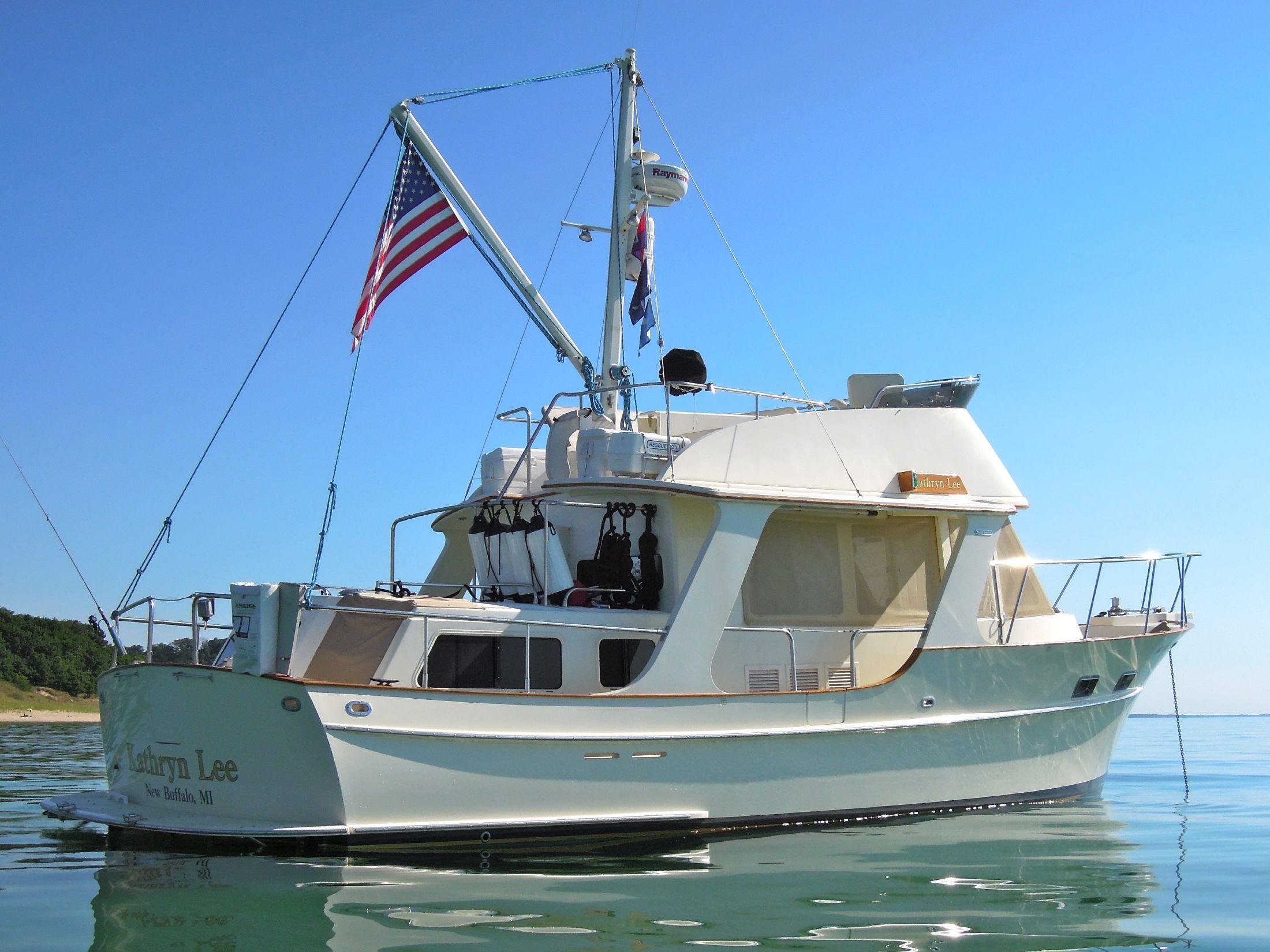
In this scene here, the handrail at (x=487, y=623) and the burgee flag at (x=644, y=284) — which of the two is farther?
the burgee flag at (x=644, y=284)

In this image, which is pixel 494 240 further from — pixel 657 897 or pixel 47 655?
pixel 47 655

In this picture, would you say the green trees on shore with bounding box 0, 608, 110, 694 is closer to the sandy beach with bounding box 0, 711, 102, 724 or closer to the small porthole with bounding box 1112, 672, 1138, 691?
the sandy beach with bounding box 0, 711, 102, 724

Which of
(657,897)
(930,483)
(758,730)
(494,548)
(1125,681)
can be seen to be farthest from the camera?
(1125,681)

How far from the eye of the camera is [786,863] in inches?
291

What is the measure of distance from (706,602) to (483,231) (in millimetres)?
4928

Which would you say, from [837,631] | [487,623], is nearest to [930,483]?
[837,631]

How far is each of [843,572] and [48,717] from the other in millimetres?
29154

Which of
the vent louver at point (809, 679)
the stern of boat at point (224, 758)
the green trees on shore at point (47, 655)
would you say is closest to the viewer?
the stern of boat at point (224, 758)

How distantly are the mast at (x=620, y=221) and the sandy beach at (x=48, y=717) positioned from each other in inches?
937

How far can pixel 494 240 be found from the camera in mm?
11633

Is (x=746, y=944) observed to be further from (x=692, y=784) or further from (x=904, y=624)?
(x=904, y=624)

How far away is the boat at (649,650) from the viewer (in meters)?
7.45

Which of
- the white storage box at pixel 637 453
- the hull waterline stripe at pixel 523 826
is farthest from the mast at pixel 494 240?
the hull waterline stripe at pixel 523 826

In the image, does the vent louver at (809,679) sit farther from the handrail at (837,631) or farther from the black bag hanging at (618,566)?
the black bag hanging at (618,566)
